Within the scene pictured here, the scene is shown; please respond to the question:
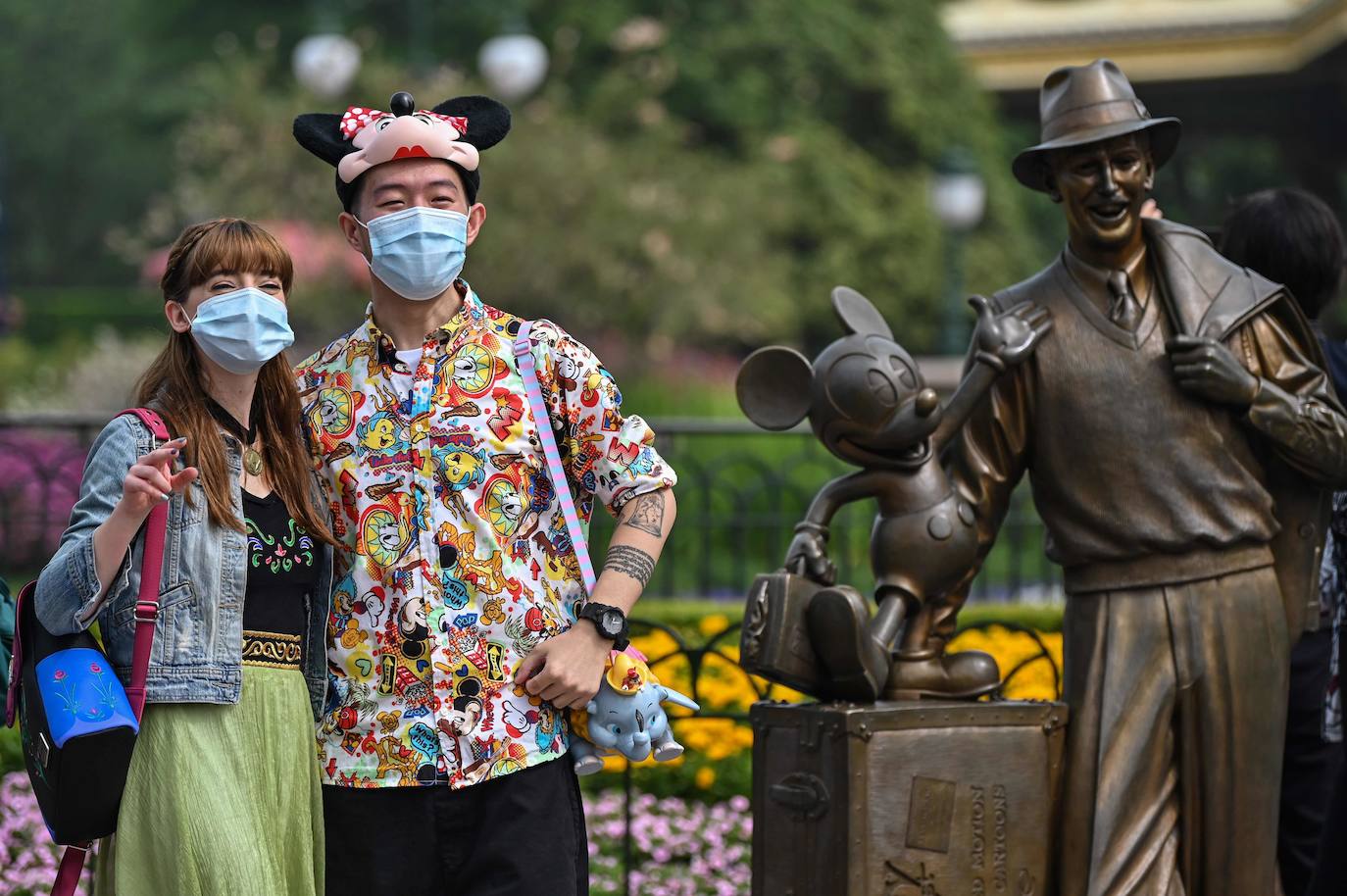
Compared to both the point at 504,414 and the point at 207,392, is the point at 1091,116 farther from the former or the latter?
the point at 207,392

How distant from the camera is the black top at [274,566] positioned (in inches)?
128

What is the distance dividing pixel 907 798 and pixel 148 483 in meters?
1.68

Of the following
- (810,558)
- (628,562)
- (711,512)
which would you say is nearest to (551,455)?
(628,562)

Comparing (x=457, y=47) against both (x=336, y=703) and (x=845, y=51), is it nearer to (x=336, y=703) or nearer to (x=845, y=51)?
(x=845, y=51)

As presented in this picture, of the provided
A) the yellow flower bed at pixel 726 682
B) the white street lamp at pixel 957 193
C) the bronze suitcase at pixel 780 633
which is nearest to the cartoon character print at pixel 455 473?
the bronze suitcase at pixel 780 633

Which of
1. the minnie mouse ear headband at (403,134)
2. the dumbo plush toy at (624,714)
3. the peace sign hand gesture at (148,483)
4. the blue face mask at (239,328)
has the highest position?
the minnie mouse ear headband at (403,134)

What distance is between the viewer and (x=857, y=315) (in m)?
4.07

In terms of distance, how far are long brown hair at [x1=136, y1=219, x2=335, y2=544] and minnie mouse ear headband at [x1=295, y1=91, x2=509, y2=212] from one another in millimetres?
228

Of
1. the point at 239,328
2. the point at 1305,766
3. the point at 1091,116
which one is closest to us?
the point at 239,328

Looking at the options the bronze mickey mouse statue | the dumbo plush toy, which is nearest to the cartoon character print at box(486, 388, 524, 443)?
the dumbo plush toy

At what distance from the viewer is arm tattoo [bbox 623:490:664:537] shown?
134 inches

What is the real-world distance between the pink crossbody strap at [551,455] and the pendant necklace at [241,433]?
1.63 feet

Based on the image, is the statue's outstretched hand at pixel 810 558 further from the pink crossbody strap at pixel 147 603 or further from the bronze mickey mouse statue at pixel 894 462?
the pink crossbody strap at pixel 147 603

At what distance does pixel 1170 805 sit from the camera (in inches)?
154
